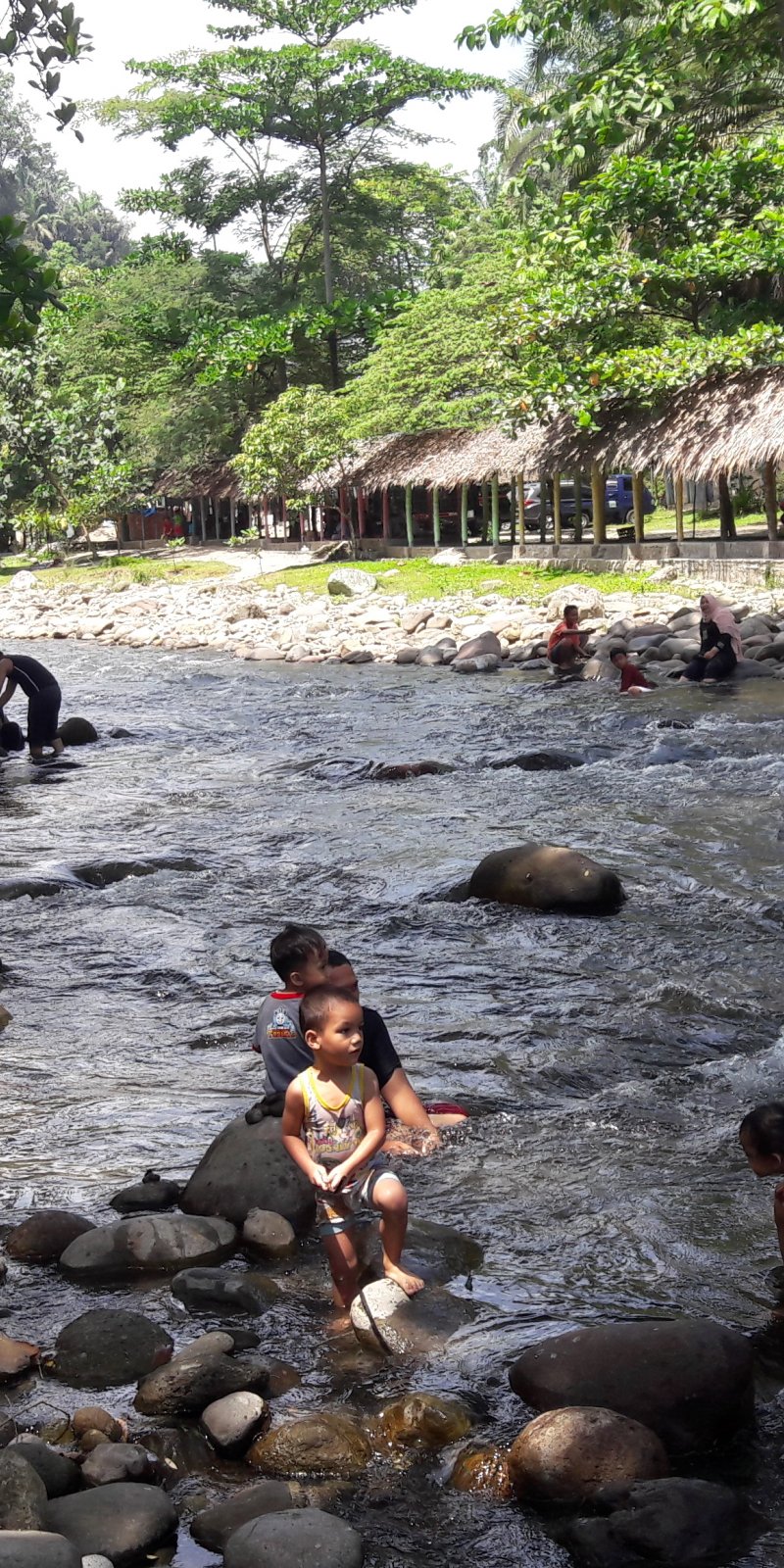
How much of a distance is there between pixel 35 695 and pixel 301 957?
34.6 ft

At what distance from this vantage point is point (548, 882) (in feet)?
28.6

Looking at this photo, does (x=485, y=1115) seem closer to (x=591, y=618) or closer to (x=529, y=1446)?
(x=529, y=1446)

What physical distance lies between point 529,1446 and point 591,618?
21.3 metres

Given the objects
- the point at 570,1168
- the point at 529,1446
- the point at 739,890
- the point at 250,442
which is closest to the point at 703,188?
the point at 250,442

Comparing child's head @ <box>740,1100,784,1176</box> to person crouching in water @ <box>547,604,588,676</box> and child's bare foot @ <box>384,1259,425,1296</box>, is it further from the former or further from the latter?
person crouching in water @ <box>547,604,588,676</box>

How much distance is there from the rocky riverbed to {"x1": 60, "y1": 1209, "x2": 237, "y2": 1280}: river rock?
14891mm

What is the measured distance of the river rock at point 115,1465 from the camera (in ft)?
11.1

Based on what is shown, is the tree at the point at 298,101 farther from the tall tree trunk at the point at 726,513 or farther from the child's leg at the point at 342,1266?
the child's leg at the point at 342,1266

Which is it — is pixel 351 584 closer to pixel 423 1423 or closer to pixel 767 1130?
pixel 767 1130

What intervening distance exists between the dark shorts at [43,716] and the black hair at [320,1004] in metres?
11.4

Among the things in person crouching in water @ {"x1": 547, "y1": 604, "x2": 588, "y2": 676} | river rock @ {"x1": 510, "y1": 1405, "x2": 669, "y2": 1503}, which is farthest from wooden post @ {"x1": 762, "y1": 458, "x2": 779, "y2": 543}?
river rock @ {"x1": 510, "y1": 1405, "x2": 669, "y2": 1503}

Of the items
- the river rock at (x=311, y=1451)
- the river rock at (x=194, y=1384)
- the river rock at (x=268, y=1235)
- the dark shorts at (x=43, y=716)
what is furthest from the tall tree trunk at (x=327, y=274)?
the river rock at (x=311, y=1451)

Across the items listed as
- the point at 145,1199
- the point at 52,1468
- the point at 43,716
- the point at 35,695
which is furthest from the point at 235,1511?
the point at 43,716

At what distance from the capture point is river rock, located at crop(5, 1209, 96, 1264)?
4652 millimetres
